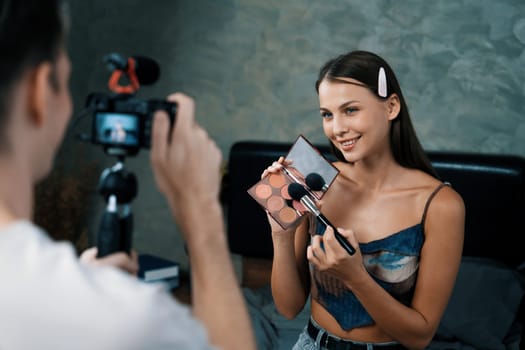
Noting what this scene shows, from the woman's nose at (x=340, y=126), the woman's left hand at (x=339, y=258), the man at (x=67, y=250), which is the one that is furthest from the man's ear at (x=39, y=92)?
the woman's nose at (x=340, y=126)

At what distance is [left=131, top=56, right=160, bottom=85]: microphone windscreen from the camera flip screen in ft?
0.30

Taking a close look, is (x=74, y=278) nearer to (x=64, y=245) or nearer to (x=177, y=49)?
(x=64, y=245)

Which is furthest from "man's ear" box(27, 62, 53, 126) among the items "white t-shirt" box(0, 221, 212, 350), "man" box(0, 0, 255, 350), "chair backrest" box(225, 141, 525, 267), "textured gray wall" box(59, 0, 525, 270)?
"textured gray wall" box(59, 0, 525, 270)

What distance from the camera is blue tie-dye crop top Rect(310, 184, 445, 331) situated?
1219 mm

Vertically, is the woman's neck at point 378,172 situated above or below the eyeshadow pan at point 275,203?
above

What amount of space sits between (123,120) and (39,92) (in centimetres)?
16

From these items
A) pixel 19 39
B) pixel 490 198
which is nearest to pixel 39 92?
pixel 19 39

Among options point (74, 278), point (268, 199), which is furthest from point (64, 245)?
point (268, 199)

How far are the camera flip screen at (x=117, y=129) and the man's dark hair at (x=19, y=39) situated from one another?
0.16 m

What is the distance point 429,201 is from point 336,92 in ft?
1.05

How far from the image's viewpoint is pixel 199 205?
0.71 m

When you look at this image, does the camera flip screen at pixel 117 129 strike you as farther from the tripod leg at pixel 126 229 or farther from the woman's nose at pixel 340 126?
the woman's nose at pixel 340 126

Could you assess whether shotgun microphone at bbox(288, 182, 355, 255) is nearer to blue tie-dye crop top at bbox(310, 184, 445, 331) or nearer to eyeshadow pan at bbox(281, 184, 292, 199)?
eyeshadow pan at bbox(281, 184, 292, 199)

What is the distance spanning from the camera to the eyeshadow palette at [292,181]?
1.22 meters
